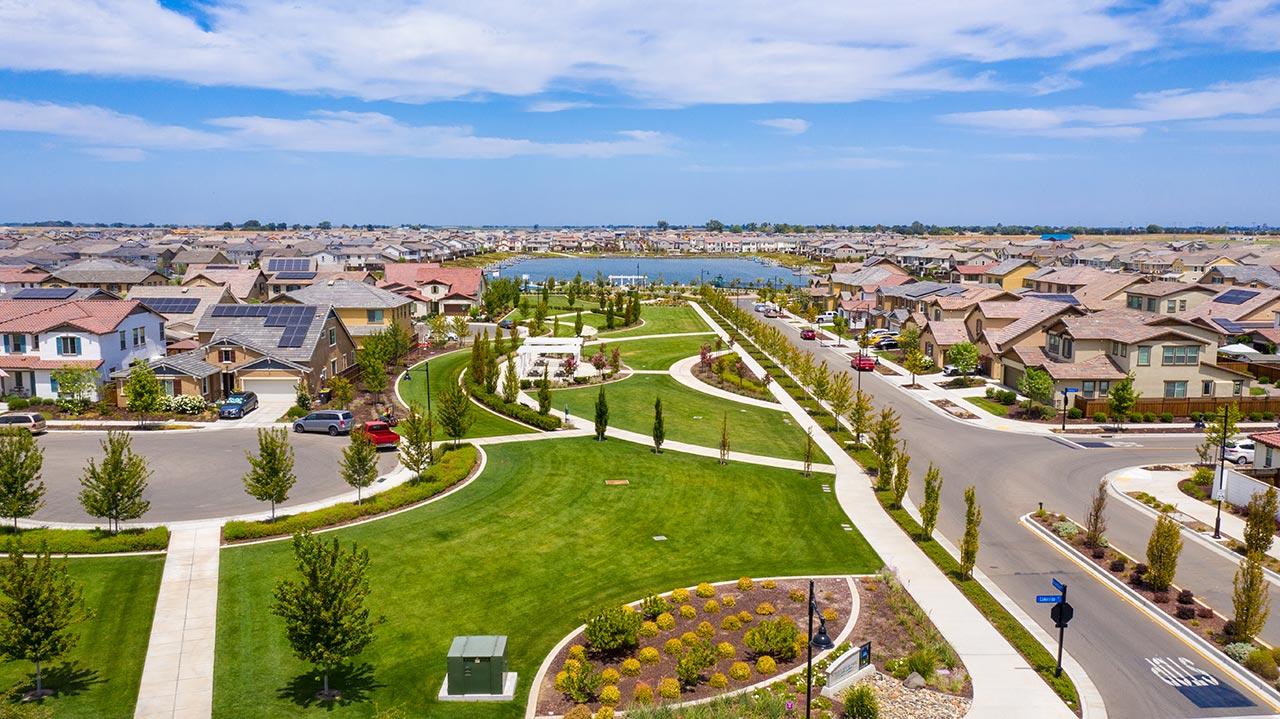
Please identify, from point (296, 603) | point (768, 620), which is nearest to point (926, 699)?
point (768, 620)

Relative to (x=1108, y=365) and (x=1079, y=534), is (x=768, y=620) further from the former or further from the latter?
(x=1108, y=365)

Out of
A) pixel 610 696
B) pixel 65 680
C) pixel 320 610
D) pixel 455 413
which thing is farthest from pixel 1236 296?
pixel 65 680

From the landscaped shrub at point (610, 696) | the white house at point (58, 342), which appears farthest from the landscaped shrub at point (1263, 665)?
the white house at point (58, 342)

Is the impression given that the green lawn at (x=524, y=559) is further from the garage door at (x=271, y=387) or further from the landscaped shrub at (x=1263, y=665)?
the garage door at (x=271, y=387)

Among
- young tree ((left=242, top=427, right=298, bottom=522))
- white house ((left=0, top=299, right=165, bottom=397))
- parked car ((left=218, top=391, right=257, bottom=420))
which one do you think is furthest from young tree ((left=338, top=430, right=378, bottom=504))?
white house ((left=0, top=299, right=165, bottom=397))

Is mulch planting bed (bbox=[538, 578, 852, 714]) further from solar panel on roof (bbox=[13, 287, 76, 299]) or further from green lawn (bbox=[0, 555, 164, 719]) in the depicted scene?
solar panel on roof (bbox=[13, 287, 76, 299])
